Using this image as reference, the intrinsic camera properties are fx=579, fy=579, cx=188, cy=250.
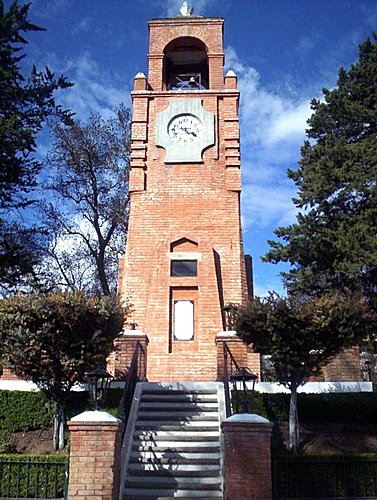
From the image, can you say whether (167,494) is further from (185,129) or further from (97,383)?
(185,129)

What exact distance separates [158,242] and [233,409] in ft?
22.6

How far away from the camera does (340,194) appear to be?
18.7 meters

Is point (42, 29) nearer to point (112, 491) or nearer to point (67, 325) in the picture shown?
point (67, 325)

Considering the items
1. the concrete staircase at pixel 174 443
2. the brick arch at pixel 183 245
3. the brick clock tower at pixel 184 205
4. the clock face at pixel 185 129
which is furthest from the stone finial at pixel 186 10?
the concrete staircase at pixel 174 443

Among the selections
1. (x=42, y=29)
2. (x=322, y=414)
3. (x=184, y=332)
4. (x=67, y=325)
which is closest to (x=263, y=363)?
(x=184, y=332)

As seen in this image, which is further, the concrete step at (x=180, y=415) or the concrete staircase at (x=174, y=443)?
the concrete step at (x=180, y=415)

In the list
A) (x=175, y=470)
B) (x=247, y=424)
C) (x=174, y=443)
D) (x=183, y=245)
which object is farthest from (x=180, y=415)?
(x=183, y=245)

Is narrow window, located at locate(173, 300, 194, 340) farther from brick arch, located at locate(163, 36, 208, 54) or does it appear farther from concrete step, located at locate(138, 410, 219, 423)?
brick arch, located at locate(163, 36, 208, 54)

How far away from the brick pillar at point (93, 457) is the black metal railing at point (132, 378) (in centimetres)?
120

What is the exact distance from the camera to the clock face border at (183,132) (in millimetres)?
17328

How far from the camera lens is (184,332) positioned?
49.4 feet

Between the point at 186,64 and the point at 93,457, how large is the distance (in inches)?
611

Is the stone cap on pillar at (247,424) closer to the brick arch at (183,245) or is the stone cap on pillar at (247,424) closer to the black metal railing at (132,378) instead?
the black metal railing at (132,378)

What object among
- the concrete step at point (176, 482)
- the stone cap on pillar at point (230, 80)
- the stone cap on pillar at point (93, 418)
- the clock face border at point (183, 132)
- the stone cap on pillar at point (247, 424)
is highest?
the stone cap on pillar at point (230, 80)
